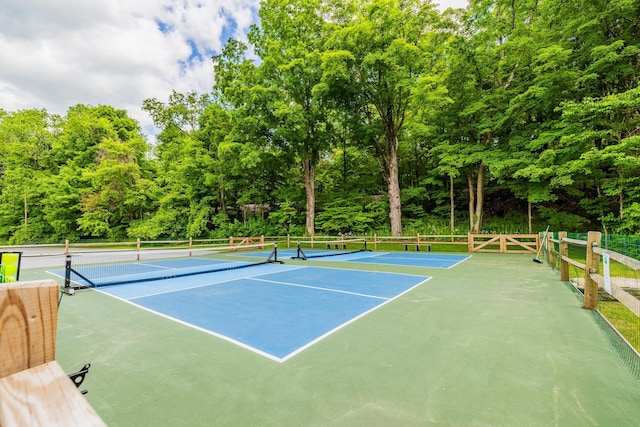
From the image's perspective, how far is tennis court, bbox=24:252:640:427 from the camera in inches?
87.0

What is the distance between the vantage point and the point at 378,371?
282 centimetres

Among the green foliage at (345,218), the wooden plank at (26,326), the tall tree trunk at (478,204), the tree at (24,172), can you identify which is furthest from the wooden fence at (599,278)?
the tree at (24,172)

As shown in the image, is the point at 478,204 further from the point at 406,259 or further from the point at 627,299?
the point at 627,299

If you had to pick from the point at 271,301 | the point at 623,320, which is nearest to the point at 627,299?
the point at 623,320

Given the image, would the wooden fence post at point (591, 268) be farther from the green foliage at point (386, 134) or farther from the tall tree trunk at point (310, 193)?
the tall tree trunk at point (310, 193)

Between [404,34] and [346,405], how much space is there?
63.9ft

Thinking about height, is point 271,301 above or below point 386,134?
below

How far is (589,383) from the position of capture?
8.44 ft

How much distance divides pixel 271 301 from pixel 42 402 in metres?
4.96

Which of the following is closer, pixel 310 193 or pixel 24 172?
pixel 310 193

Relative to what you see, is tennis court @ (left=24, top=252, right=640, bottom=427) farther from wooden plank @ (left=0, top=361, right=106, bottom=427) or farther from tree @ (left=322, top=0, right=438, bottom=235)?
tree @ (left=322, top=0, right=438, bottom=235)

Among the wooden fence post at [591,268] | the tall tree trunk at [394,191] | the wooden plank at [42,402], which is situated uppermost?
the tall tree trunk at [394,191]

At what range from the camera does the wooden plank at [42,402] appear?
51 centimetres

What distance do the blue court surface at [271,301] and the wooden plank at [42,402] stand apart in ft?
9.08
